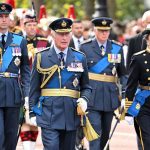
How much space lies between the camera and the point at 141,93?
11.2 metres

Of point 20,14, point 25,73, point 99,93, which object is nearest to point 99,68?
point 99,93

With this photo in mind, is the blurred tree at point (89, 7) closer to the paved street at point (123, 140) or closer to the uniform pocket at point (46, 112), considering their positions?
the paved street at point (123, 140)

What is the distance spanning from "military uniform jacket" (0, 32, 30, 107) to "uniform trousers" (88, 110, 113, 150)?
1.37m

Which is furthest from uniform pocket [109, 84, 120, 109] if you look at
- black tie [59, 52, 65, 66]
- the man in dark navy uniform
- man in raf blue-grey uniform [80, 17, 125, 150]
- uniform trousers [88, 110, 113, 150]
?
black tie [59, 52, 65, 66]

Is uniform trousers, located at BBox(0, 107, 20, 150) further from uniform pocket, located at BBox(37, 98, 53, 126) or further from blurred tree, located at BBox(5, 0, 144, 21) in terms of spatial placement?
blurred tree, located at BBox(5, 0, 144, 21)

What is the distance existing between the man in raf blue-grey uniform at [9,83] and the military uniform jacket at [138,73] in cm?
131

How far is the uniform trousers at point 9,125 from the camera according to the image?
1136 centimetres

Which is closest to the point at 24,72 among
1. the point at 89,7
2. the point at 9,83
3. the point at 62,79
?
the point at 9,83

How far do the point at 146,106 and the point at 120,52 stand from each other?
189 centimetres

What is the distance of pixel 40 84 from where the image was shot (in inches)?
417

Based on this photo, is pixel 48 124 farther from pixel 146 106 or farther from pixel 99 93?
pixel 99 93

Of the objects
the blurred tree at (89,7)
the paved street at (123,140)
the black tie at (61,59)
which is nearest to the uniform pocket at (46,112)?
the black tie at (61,59)

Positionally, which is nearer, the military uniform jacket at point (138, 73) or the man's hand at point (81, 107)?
the man's hand at point (81, 107)

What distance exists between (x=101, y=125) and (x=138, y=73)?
5.73 feet
